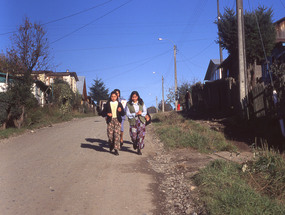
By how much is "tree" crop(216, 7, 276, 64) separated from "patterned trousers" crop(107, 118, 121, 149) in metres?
14.0

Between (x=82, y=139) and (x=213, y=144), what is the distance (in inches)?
206

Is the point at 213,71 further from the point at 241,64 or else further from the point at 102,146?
the point at 102,146

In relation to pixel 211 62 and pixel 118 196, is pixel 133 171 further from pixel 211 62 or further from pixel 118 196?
pixel 211 62

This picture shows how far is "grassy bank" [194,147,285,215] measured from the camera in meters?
4.52

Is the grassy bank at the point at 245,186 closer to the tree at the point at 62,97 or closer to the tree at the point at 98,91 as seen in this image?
the tree at the point at 62,97

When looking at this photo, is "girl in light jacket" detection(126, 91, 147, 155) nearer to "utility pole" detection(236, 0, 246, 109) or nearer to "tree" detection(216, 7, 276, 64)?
"utility pole" detection(236, 0, 246, 109)

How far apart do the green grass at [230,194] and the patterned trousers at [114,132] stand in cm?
334

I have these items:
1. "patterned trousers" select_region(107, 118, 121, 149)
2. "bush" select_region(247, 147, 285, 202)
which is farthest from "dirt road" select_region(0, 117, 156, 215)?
"bush" select_region(247, 147, 285, 202)

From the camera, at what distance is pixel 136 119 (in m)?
9.66

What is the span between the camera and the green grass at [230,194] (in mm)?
4438

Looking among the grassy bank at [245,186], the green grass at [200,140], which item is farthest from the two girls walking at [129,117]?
the grassy bank at [245,186]

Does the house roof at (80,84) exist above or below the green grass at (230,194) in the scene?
above

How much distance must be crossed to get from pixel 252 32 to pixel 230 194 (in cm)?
1830

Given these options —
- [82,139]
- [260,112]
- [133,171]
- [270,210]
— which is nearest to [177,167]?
[133,171]
